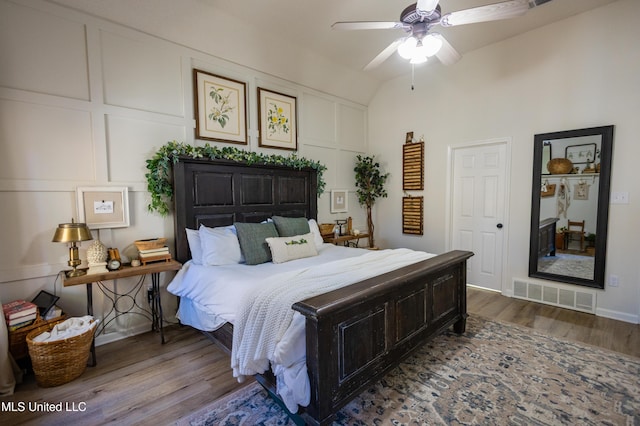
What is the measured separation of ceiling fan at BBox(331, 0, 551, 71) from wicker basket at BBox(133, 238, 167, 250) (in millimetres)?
2508

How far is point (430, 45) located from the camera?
7.70 ft

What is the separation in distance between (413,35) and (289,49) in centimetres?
195

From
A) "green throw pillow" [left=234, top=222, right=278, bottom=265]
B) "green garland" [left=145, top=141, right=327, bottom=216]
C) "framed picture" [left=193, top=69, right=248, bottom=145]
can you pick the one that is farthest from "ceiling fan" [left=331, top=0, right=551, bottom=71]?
"green throw pillow" [left=234, top=222, right=278, bottom=265]

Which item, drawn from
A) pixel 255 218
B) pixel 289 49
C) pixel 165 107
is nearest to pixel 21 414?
pixel 255 218

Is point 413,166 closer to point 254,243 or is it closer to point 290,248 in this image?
point 290,248

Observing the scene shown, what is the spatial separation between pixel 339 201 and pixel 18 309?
3.94 meters

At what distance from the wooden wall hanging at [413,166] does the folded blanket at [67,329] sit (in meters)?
4.46

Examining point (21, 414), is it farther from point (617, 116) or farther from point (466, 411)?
point (617, 116)

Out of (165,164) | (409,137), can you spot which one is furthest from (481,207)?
(165,164)

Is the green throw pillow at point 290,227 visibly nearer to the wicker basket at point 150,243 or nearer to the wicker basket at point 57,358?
the wicker basket at point 150,243

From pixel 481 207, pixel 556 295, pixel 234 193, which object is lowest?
pixel 556 295

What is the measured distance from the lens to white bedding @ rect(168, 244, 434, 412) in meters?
1.62

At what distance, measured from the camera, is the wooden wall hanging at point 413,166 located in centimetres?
477

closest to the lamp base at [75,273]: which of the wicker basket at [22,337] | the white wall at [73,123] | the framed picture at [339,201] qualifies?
the white wall at [73,123]
